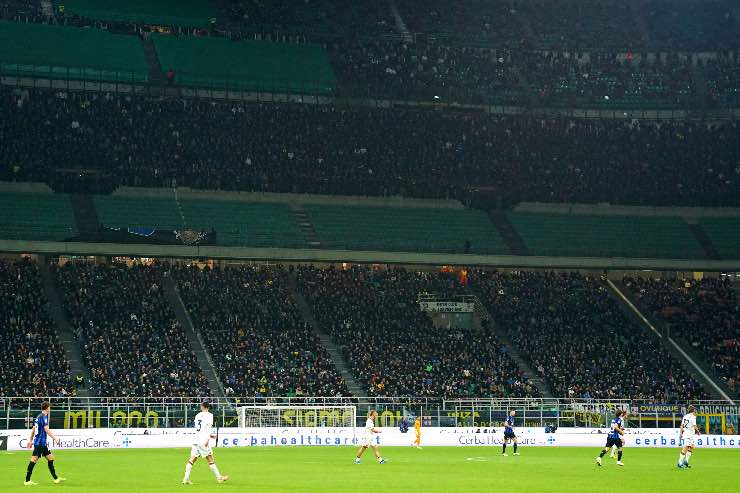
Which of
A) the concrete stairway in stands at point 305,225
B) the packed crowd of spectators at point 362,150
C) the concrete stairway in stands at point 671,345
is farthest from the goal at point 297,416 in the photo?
the packed crowd of spectators at point 362,150

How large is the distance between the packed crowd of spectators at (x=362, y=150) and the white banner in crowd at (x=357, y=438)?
2658 cm

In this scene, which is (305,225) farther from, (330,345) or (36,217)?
(36,217)

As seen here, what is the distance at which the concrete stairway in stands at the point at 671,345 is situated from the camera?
68500 millimetres

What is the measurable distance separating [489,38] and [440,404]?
41255 mm

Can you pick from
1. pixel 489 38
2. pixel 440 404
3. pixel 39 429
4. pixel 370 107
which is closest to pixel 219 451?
pixel 440 404

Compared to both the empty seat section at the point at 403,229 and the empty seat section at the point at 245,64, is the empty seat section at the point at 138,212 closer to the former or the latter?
the empty seat section at the point at 403,229

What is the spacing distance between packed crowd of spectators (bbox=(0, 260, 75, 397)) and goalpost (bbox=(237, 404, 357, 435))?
8.50 metres

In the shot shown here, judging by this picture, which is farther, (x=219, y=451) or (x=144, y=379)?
(x=144, y=379)

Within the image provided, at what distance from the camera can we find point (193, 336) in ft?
218

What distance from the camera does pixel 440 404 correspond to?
5978cm

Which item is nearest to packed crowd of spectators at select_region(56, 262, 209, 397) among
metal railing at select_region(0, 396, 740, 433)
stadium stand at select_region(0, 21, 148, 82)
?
metal railing at select_region(0, 396, 740, 433)

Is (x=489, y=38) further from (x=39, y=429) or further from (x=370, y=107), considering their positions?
(x=39, y=429)

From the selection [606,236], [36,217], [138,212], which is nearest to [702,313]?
[606,236]

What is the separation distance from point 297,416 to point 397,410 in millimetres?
5157
